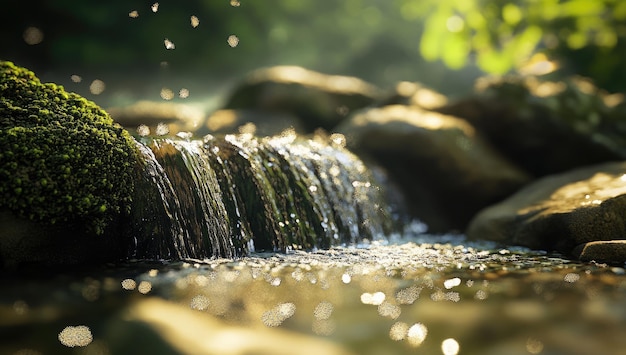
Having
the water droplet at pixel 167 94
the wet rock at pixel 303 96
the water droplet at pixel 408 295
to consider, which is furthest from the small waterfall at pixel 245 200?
the water droplet at pixel 167 94

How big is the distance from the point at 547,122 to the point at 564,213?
3.52m

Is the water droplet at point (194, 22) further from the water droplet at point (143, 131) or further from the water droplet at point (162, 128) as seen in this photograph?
the water droplet at point (143, 131)

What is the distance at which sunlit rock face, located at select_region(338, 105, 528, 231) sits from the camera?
858 cm

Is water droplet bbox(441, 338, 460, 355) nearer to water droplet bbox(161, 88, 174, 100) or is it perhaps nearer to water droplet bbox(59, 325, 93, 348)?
water droplet bbox(59, 325, 93, 348)

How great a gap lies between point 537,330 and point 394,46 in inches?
1097

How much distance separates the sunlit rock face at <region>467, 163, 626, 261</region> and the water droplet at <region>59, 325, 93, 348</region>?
4.36m

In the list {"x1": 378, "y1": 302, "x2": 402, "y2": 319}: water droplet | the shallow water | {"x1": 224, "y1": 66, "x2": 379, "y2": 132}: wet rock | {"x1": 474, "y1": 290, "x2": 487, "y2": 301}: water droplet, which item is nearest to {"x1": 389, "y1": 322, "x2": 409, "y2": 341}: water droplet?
the shallow water

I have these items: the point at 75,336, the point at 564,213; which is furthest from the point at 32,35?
the point at 75,336

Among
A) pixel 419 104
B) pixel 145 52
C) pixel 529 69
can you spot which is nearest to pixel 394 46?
pixel 145 52

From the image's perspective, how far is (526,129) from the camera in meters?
9.00

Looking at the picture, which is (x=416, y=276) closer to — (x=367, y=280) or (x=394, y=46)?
(x=367, y=280)

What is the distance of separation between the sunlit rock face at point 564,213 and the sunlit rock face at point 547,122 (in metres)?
1.14

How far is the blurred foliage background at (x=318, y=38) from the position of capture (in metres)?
8.34

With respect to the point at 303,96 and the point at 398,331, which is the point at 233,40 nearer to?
the point at 303,96
